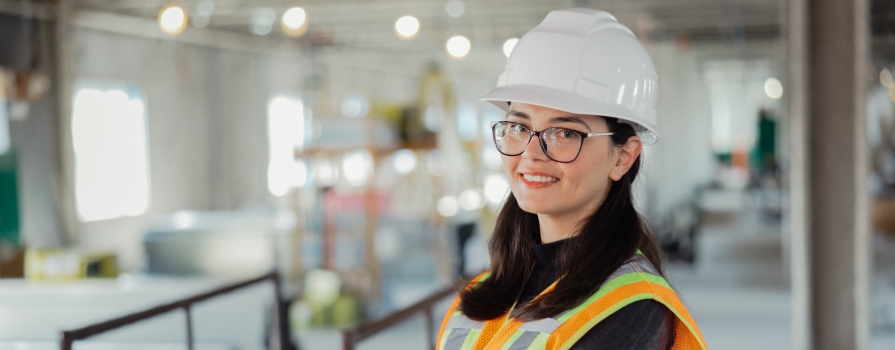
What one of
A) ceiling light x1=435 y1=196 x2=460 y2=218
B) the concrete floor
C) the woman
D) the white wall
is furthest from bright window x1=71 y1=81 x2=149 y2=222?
the woman

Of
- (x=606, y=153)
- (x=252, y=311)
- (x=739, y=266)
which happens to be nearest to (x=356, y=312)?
(x=252, y=311)

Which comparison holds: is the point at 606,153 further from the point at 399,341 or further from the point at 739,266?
the point at 739,266

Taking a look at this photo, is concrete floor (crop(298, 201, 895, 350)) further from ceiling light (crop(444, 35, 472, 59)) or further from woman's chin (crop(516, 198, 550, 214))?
woman's chin (crop(516, 198, 550, 214))

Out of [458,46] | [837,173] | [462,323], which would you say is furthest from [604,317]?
[458,46]

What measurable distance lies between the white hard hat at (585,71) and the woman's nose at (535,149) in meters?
0.07

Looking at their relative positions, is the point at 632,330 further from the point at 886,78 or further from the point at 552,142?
the point at 886,78

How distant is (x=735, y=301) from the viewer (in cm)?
795

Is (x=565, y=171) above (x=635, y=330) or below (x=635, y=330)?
above

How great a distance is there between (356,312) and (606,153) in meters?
5.82

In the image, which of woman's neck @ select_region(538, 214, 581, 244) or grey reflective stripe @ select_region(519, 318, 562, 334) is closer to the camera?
grey reflective stripe @ select_region(519, 318, 562, 334)

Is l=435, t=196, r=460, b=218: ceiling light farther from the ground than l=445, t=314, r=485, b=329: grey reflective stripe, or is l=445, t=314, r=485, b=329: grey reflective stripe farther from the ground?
l=445, t=314, r=485, b=329: grey reflective stripe

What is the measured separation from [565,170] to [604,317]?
0.95 ft

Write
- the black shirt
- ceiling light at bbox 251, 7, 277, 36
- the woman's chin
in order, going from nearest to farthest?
the black shirt → the woman's chin → ceiling light at bbox 251, 7, 277, 36

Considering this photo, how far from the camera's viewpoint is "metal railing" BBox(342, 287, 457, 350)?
2.51 metres
